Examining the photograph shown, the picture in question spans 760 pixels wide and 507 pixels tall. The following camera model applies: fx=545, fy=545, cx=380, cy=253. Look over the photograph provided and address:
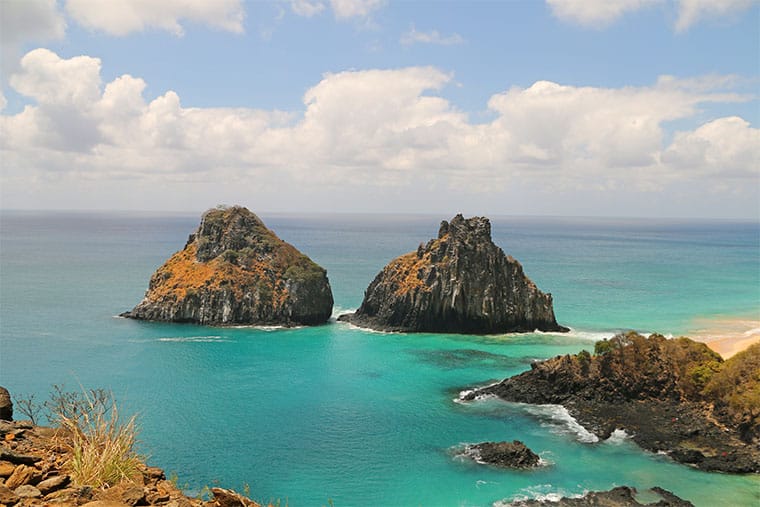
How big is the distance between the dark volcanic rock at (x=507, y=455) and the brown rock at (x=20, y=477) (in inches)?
1439

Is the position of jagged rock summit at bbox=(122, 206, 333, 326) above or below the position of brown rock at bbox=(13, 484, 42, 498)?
below

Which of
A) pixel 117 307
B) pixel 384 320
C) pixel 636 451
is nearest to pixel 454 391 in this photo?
pixel 636 451

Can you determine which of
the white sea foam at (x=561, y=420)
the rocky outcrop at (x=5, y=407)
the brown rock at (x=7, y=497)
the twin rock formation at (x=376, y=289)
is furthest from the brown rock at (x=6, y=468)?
the twin rock formation at (x=376, y=289)

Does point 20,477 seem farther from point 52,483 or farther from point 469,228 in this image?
point 469,228

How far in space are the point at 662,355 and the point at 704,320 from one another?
59259 millimetres

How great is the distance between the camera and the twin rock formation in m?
95.8

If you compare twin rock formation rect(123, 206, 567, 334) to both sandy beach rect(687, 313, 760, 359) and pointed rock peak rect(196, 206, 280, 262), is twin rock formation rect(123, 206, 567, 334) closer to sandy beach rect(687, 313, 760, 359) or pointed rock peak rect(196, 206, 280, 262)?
pointed rock peak rect(196, 206, 280, 262)

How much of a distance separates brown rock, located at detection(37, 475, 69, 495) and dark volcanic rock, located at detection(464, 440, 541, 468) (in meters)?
36.2

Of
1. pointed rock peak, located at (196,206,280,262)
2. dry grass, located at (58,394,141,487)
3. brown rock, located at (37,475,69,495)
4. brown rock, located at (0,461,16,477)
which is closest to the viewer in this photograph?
brown rock, located at (37,475,69,495)

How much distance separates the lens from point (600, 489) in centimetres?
3884

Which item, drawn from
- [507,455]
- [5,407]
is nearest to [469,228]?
[507,455]

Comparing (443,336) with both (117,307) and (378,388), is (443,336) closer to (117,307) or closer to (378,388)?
(378,388)

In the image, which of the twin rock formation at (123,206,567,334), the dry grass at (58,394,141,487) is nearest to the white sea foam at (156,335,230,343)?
the twin rock formation at (123,206,567,334)

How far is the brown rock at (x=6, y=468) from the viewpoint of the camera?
1208cm
